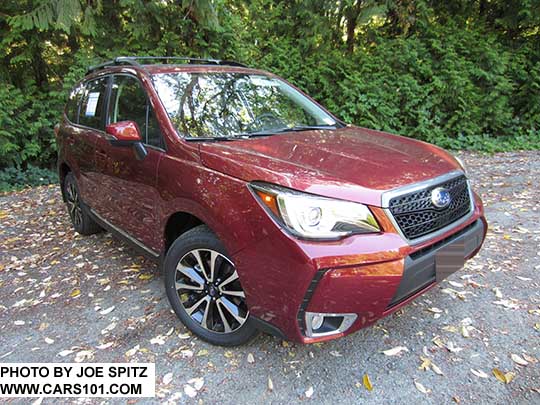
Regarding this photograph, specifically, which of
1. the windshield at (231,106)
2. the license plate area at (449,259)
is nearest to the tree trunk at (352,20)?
the windshield at (231,106)

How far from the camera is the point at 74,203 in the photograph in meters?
4.27

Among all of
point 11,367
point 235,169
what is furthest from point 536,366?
point 11,367

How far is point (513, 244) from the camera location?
371 cm

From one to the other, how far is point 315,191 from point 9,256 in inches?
141

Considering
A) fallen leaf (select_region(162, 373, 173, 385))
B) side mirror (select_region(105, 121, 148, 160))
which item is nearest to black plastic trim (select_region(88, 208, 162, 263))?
side mirror (select_region(105, 121, 148, 160))

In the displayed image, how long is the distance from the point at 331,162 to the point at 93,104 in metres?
2.51

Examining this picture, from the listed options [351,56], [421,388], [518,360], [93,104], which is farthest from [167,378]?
[351,56]

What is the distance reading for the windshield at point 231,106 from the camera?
2.67m

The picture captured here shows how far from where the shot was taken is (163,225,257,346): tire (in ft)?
7.49

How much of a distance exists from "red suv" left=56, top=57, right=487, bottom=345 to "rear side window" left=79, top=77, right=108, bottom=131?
5cm

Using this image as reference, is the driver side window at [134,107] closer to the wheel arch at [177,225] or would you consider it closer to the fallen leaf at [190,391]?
the wheel arch at [177,225]

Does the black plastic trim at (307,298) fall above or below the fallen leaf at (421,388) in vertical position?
above

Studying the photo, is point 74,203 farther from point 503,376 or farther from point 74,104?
point 503,376

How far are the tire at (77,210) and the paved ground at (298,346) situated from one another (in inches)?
13.2
